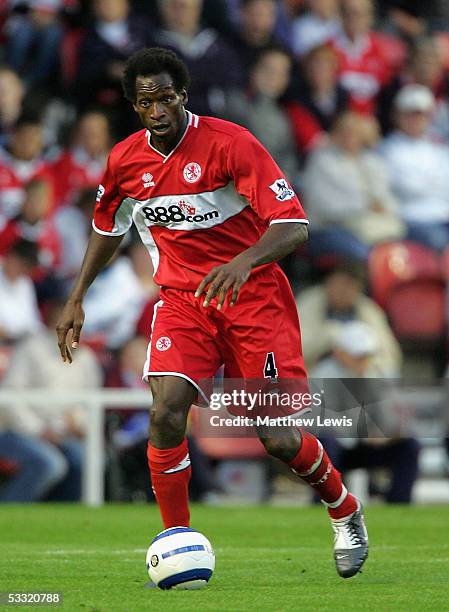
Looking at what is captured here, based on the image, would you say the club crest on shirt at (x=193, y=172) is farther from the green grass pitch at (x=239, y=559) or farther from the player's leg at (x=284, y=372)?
the green grass pitch at (x=239, y=559)

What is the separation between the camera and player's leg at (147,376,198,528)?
6.02 m

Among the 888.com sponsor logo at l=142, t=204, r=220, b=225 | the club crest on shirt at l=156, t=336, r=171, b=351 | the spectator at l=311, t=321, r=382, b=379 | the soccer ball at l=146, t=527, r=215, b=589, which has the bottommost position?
the spectator at l=311, t=321, r=382, b=379

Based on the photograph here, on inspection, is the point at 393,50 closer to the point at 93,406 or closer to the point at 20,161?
the point at 20,161

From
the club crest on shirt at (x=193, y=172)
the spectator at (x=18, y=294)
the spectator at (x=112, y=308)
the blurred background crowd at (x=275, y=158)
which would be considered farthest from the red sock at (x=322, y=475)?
the spectator at (x=112, y=308)

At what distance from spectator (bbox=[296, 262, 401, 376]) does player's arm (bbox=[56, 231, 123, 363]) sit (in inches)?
252

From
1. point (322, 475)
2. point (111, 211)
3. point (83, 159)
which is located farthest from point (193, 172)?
point (83, 159)

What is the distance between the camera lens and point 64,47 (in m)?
14.6

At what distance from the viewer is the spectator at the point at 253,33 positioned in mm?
15203

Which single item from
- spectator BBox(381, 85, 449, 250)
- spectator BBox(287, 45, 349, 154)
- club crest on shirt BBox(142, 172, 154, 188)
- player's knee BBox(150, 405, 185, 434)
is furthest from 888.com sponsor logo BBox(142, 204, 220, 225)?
spectator BBox(287, 45, 349, 154)

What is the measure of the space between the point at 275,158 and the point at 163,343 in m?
8.53

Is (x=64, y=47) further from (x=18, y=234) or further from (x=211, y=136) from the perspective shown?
(x=211, y=136)

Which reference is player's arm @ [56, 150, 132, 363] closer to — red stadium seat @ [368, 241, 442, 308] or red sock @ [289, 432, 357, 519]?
red sock @ [289, 432, 357, 519]

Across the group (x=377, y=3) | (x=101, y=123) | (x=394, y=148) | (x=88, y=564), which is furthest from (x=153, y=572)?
(x=377, y=3)

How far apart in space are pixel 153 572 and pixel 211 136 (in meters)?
1.96
